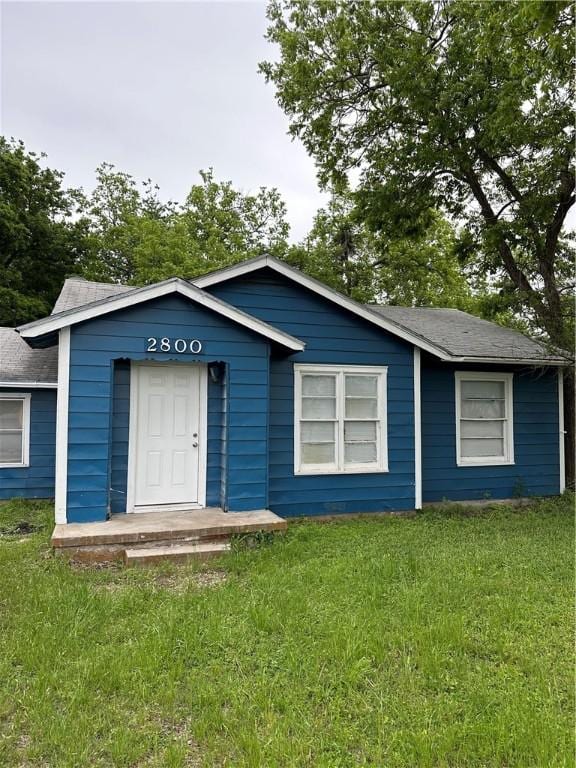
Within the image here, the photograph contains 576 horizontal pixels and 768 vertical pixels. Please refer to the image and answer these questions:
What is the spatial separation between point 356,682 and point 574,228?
1117cm

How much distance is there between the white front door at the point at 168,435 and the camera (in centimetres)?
643

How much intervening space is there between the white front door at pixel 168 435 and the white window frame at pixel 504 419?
4715 mm

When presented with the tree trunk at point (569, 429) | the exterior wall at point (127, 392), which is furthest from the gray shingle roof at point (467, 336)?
the exterior wall at point (127, 392)

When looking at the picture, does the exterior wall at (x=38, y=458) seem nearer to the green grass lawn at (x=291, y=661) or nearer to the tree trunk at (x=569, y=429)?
the green grass lawn at (x=291, y=661)

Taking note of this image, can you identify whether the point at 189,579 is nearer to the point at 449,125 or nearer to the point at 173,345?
the point at 173,345

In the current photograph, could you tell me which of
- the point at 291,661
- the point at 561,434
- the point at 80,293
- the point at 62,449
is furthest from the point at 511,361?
the point at 80,293

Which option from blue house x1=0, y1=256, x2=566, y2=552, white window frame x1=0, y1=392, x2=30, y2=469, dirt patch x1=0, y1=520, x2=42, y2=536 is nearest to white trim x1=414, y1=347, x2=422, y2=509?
blue house x1=0, y1=256, x2=566, y2=552

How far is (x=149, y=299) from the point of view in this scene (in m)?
6.09

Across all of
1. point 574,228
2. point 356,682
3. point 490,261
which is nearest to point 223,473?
point 356,682

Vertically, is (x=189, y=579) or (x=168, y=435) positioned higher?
(x=168, y=435)

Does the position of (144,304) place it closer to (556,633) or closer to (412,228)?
(556,633)

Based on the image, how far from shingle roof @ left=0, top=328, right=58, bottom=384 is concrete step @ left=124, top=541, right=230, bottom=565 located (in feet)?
15.9

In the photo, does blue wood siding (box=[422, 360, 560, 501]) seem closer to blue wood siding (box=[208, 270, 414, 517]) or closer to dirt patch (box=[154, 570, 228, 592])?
blue wood siding (box=[208, 270, 414, 517])

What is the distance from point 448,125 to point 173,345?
Result: 8.02m
